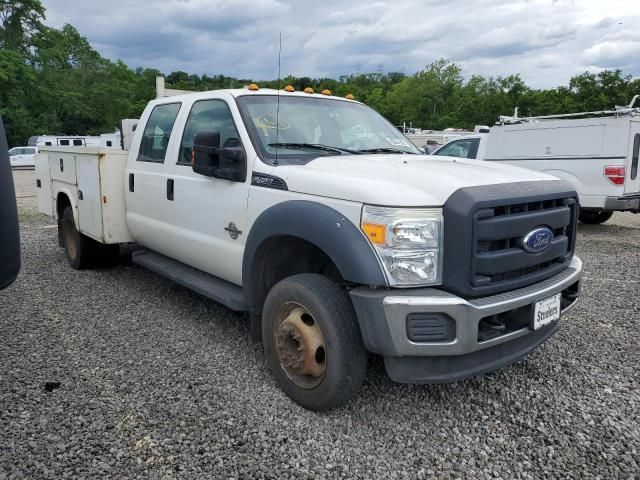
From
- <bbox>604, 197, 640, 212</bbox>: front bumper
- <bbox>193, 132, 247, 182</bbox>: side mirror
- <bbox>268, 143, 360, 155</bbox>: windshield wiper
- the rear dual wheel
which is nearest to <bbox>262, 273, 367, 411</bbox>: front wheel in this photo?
<bbox>193, 132, 247, 182</bbox>: side mirror

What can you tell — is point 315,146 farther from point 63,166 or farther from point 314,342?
point 63,166

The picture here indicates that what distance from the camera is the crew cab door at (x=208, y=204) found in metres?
3.68

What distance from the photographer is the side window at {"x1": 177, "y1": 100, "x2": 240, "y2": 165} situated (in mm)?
3877

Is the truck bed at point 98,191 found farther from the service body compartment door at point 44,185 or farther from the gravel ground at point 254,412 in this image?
the gravel ground at point 254,412

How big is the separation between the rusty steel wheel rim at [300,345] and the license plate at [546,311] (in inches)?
46.5

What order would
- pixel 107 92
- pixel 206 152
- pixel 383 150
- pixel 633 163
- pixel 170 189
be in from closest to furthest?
pixel 206 152 < pixel 383 150 < pixel 170 189 < pixel 633 163 < pixel 107 92

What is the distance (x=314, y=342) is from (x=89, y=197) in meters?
3.42

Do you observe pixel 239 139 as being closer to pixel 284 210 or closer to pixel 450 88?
pixel 284 210

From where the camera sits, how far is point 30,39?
43.8 meters

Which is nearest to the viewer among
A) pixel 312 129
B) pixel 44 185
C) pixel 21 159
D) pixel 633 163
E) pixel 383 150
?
pixel 312 129

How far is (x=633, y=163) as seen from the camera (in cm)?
877

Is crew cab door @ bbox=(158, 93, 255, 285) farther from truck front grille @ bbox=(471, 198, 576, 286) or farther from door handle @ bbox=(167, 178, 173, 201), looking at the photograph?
truck front grille @ bbox=(471, 198, 576, 286)

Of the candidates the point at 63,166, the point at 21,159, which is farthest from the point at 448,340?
the point at 21,159

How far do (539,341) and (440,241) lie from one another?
105 centimetres
